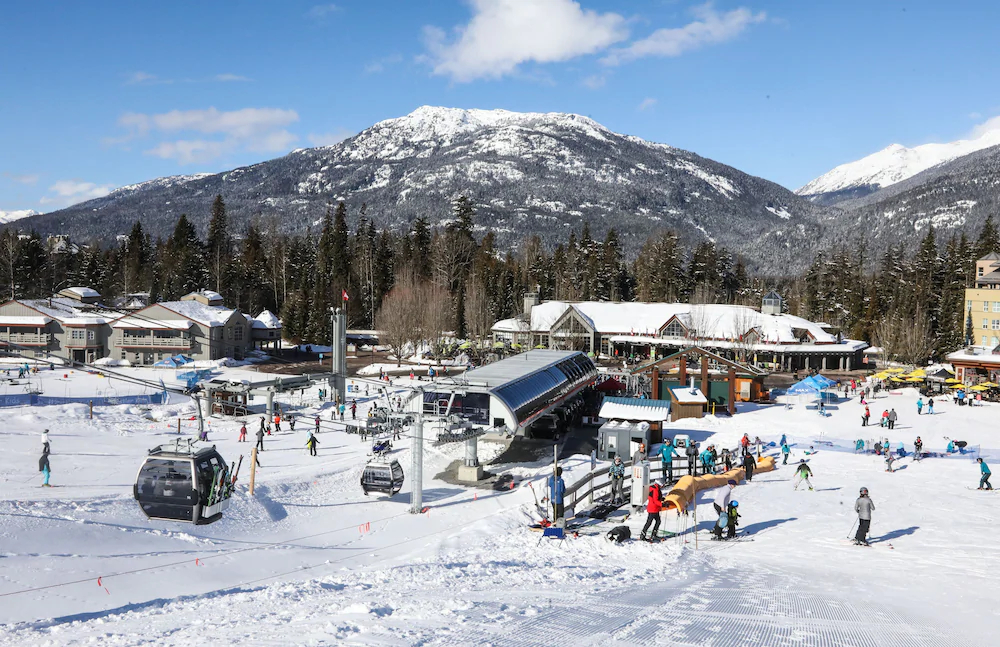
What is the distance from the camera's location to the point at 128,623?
10195mm

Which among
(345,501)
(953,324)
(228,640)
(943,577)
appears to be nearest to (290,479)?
(345,501)

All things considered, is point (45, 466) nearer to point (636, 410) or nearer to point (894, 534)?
point (636, 410)

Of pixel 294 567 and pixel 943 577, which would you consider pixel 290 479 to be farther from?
pixel 943 577

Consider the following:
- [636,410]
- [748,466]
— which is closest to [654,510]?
[748,466]

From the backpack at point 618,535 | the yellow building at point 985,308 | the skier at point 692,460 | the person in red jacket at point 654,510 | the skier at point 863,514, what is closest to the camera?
the skier at point 863,514

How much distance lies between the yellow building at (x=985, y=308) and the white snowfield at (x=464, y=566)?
47.6 metres

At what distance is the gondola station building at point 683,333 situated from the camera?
211 feet

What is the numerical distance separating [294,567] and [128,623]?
17.8 feet

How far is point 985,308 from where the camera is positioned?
6762 cm

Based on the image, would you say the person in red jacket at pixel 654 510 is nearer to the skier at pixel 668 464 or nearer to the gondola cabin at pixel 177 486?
the skier at pixel 668 464

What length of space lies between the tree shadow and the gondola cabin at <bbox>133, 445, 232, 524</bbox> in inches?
601

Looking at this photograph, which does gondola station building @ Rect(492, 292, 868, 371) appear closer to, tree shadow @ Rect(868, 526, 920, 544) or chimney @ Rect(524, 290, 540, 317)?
chimney @ Rect(524, 290, 540, 317)

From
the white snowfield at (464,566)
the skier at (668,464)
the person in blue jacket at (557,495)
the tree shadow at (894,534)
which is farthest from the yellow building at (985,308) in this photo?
the person in blue jacket at (557,495)

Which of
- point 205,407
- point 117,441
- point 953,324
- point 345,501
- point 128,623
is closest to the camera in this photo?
point 128,623
